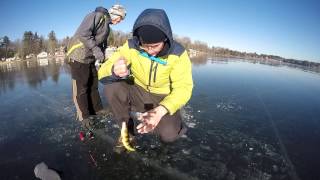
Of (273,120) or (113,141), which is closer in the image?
(113,141)

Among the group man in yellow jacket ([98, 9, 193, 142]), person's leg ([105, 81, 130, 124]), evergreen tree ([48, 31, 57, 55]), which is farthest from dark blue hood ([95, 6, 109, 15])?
evergreen tree ([48, 31, 57, 55])

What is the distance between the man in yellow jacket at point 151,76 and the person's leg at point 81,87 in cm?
144

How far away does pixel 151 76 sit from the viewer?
121 inches

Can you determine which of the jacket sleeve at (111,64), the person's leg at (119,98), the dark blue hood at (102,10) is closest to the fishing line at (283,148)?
the person's leg at (119,98)

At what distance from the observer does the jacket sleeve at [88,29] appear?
13.6 feet

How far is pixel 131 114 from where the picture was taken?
11.6 feet

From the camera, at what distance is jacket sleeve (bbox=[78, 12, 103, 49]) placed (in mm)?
4160

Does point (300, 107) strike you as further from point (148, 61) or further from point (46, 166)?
point (46, 166)

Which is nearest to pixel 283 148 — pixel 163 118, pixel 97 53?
pixel 163 118

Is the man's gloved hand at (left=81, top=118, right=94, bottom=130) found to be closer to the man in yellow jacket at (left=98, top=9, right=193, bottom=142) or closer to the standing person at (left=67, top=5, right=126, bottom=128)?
the standing person at (left=67, top=5, right=126, bottom=128)

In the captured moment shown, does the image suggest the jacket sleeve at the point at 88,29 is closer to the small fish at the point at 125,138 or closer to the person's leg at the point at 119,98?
the person's leg at the point at 119,98

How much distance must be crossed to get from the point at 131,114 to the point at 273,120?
3373mm

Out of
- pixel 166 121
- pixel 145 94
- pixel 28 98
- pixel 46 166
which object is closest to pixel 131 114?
pixel 145 94

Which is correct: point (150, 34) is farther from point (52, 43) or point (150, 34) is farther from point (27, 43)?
point (52, 43)
